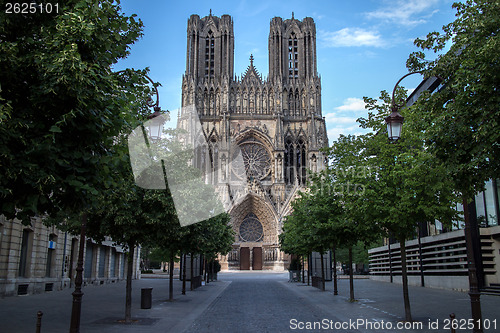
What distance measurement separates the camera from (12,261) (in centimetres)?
2095

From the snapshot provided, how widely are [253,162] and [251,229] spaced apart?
10.2 meters

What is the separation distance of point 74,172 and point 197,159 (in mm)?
57637

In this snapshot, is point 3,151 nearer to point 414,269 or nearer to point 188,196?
point 188,196

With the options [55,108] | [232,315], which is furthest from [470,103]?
[232,315]

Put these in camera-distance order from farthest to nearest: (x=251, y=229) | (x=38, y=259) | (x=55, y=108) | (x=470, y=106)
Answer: (x=251, y=229)
(x=38, y=259)
(x=470, y=106)
(x=55, y=108)

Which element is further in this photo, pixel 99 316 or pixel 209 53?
pixel 209 53

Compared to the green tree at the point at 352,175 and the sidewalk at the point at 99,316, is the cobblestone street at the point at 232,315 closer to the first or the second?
the sidewalk at the point at 99,316

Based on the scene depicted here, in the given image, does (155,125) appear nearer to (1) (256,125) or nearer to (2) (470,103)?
(2) (470,103)

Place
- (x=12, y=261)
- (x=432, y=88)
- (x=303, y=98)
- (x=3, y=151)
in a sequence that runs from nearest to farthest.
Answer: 1. (x=3, y=151)
2. (x=12, y=261)
3. (x=432, y=88)
4. (x=303, y=98)

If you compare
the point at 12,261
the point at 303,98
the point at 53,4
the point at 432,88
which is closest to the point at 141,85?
the point at 53,4

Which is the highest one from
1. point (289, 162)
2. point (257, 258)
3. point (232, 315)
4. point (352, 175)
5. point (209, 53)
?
point (209, 53)

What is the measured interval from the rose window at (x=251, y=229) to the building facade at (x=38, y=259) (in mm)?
30393

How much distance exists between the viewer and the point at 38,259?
2419 cm

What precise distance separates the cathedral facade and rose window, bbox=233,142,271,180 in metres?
0.15
